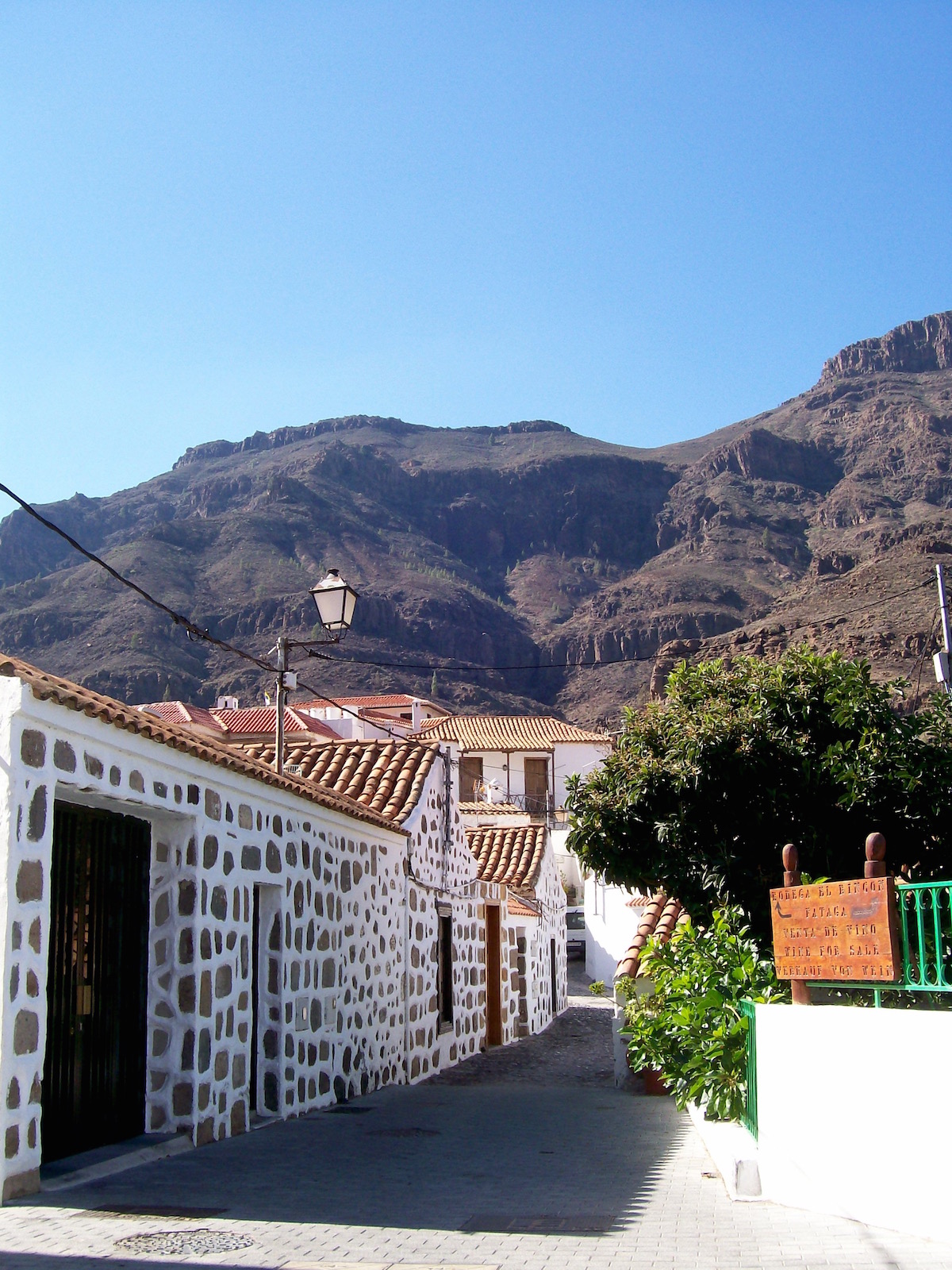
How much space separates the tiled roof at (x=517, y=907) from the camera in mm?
21766

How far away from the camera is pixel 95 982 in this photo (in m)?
7.83

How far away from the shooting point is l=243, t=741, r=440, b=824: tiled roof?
49.0 ft

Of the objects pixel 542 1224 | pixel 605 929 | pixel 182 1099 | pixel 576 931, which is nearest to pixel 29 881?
pixel 182 1099

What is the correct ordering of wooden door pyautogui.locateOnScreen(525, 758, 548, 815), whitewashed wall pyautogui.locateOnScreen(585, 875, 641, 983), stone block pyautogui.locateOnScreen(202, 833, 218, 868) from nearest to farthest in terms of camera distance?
stone block pyautogui.locateOnScreen(202, 833, 218, 868)
whitewashed wall pyautogui.locateOnScreen(585, 875, 641, 983)
wooden door pyautogui.locateOnScreen(525, 758, 548, 815)

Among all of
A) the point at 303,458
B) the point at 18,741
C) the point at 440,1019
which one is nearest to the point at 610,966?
the point at 440,1019

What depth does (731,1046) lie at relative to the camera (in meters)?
7.97

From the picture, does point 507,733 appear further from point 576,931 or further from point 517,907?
point 517,907

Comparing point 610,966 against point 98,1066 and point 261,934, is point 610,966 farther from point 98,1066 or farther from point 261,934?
point 98,1066

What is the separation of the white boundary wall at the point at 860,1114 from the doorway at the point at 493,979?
1350 cm

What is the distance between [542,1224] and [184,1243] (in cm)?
180

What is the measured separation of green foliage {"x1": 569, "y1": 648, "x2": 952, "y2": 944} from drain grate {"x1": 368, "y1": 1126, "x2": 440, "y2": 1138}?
10.0 ft

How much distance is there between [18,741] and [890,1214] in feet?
16.6

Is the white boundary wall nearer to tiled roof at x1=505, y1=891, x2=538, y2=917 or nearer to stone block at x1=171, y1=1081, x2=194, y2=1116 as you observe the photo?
stone block at x1=171, y1=1081, x2=194, y2=1116

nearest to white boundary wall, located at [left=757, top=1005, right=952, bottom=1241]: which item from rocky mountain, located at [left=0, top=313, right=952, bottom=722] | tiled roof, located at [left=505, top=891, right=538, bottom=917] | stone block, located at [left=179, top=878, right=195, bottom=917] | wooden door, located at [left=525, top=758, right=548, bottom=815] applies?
stone block, located at [left=179, top=878, right=195, bottom=917]
